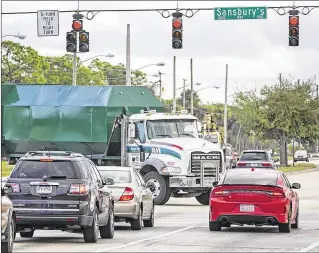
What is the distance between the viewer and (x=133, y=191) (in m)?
25.9

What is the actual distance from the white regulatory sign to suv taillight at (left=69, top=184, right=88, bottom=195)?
60.5 ft

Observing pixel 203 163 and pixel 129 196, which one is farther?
pixel 203 163

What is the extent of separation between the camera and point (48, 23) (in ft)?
128

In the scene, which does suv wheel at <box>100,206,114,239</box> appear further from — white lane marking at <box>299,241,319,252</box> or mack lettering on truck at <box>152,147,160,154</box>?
mack lettering on truck at <box>152,147,160,154</box>

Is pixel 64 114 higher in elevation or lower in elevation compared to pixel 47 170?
higher

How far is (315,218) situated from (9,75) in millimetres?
76538

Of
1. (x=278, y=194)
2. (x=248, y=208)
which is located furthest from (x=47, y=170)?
(x=278, y=194)

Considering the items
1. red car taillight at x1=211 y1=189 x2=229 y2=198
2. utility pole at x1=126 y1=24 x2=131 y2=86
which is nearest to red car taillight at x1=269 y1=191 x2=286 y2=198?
red car taillight at x1=211 y1=189 x2=229 y2=198

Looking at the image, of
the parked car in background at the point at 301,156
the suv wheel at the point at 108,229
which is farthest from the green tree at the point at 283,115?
the suv wheel at the point at 108,229

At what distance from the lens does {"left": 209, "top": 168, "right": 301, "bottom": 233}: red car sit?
2525 cm

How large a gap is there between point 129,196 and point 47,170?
191 inches

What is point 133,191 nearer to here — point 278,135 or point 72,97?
point 72,97

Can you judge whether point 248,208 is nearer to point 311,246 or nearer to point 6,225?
point 311,246

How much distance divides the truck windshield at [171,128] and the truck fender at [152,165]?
816 millimetres
